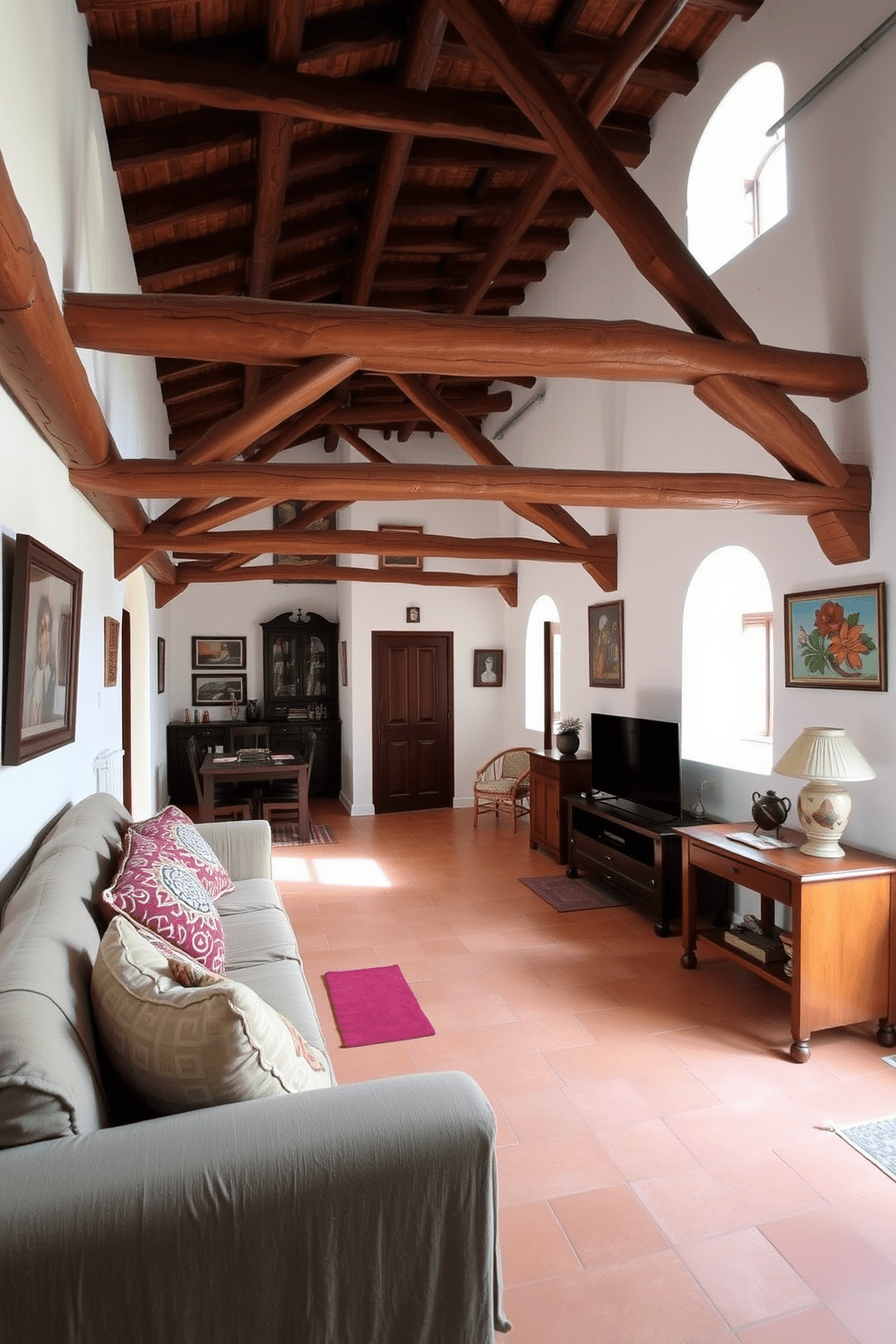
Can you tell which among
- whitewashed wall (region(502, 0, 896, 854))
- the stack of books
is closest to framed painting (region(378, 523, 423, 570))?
whitewashed wall (region(502, 0, 896, 854))

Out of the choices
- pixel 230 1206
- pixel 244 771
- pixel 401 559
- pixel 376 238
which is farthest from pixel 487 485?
pixel 401 559

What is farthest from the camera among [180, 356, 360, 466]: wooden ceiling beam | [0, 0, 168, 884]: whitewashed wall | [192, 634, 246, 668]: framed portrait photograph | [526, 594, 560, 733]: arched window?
[192, 634, 246, 668]: framed portrait photograph

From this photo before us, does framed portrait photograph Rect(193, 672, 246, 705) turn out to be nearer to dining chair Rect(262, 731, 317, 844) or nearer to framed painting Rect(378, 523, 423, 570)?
dining chair Rect(262, 731, 317, 844)

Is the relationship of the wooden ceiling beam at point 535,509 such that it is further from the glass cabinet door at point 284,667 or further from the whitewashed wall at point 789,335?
the glass cabinet door at point 284,667

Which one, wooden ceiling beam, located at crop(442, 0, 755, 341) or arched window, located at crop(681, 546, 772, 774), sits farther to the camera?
arched window, located at crop(681, 546, 772, 774)

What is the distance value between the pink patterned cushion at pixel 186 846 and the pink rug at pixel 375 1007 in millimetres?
832

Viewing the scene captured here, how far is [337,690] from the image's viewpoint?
1083 centimetres

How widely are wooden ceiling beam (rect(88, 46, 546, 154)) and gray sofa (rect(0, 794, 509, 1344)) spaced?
386 cm

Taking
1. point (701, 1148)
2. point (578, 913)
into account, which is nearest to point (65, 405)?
point (701, 1148)

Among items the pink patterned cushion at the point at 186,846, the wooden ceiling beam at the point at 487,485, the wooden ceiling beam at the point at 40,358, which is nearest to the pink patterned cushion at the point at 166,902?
the pink patterned cushion at the point at 186,846

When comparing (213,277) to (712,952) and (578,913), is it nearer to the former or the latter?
(578,913)

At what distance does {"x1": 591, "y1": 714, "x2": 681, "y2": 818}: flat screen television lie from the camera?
5316 mm

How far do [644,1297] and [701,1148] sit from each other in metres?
0.77

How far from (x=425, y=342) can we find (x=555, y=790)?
14.5 feet
